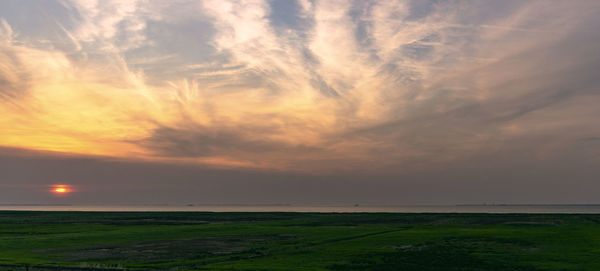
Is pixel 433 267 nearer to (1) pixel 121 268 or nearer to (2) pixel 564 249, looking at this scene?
(2) pixel 564 249

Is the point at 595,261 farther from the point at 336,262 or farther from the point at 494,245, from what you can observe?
the point at 336,262

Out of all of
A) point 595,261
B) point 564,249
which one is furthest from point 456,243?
point 595,261

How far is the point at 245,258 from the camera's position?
1879 inches

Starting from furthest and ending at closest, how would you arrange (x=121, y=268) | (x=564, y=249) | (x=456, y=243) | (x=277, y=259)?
(x=456, y=243), (x=564, y=249), (x=277, y=259), (x=121, y=268)

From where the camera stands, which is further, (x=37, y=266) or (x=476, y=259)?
(x=476, y=259)

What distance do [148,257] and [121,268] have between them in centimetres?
933

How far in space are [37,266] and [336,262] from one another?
27428 millimetres

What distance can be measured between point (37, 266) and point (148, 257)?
10800 mm

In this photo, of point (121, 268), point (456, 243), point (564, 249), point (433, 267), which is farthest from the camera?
point (456, 243)

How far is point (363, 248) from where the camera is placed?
189ft

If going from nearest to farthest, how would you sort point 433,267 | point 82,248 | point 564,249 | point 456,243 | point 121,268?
point 121,268
point 433,267
point 564,249
point 82,248
point 456,243

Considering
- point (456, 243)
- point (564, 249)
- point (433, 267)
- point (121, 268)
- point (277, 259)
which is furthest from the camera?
point (456, 243)

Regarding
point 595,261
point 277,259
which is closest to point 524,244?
point 595,261

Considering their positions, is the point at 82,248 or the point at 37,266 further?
the point at 82,248
